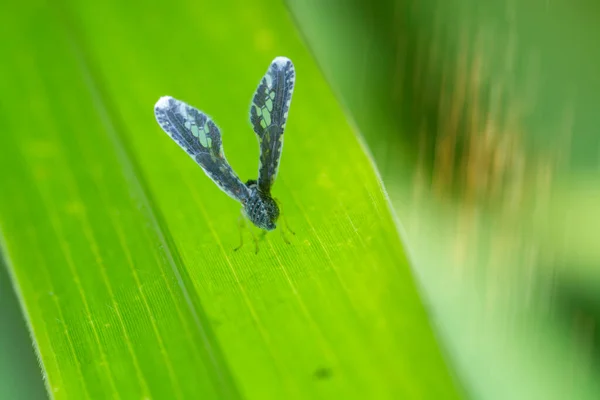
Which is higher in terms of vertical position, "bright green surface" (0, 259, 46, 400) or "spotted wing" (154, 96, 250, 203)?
"spotted wing" (154, 96, 250, 203)

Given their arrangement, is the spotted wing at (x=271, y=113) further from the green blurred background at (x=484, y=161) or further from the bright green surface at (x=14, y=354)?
the bright green surface at (x=14, y=354)

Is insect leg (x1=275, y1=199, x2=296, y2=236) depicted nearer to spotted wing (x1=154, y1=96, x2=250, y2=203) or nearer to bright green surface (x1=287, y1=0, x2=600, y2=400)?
spotted wing (x1=154, y1=96, x2=250, y2=203)

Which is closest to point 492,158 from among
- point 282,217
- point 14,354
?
point 282,217

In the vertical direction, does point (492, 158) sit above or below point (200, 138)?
below

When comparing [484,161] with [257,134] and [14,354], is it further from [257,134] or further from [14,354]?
[14,354]

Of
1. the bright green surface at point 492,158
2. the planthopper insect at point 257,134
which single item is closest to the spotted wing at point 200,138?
the planthopper insect at point 257,134

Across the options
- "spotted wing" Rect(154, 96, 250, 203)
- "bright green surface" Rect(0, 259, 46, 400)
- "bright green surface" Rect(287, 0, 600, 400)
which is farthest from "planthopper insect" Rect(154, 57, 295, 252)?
"bright green surface" Rect(0, 259, 46, 400)

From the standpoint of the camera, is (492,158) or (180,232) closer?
(180,232)

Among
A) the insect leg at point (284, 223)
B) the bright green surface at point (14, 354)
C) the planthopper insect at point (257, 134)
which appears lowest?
the bright green surface at point (14, 354)
